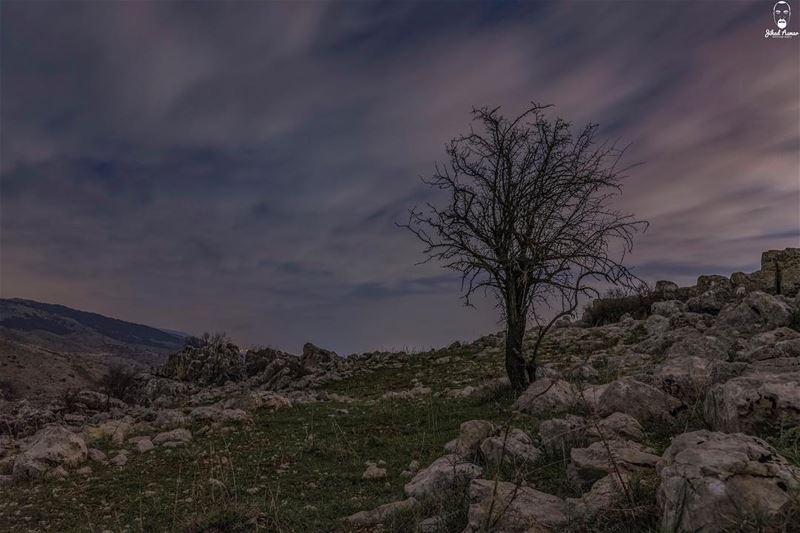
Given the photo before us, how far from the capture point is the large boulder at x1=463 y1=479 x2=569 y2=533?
361 cm

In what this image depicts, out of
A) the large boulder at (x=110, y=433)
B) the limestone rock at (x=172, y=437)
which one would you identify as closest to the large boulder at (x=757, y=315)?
the limestone rock at (x=172, y=437)

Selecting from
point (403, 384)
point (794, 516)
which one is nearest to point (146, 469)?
point (794, 516)

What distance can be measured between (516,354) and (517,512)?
9.04 m

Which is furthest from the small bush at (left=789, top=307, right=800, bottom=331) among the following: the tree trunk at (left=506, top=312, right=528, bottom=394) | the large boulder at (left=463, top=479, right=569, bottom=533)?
the large boulder at (left=463, top=479, right=569, bottom=533)

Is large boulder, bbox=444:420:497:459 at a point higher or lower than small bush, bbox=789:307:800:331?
lower

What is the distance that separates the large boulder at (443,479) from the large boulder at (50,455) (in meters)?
7.07

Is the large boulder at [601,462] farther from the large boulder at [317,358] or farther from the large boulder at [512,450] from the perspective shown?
the large boulder at [317,358]

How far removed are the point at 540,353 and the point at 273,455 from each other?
12894 millimetres

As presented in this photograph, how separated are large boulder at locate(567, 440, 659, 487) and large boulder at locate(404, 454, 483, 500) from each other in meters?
1.09

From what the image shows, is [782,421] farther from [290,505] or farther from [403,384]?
[403,384]

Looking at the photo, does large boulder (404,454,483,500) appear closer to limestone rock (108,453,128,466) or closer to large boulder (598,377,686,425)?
large boulder (598,377,686,425)

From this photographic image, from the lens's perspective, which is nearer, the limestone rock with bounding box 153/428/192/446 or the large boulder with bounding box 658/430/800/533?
the large boulder with bounding box 658/430/800/533

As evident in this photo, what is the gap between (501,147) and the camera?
1332 centimetres

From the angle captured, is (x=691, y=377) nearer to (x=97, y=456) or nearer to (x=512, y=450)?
(x=512, y=450)
